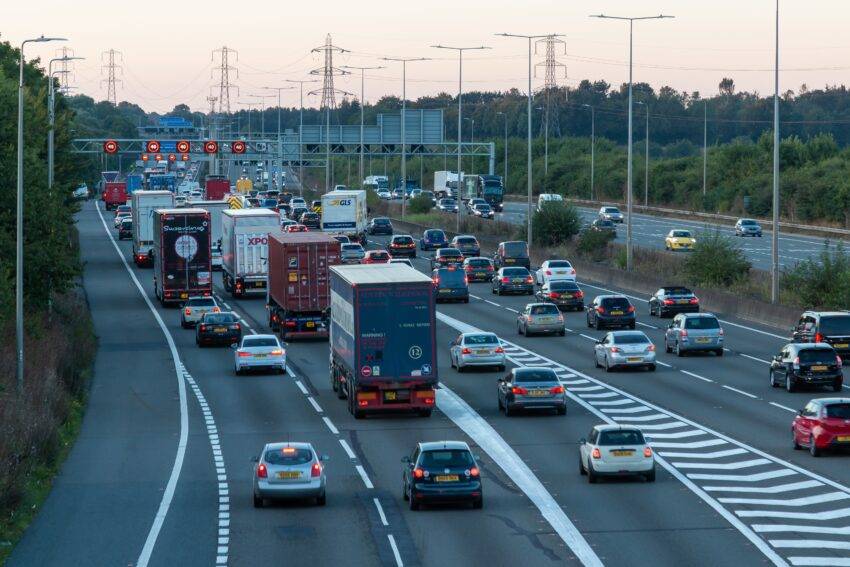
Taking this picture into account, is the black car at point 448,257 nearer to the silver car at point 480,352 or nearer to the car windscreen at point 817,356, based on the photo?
the silver car at point 480,352

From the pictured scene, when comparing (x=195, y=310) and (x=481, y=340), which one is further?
(x=195, y=310)

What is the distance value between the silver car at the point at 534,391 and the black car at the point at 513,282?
3538cm

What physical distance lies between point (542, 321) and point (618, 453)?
28.3 metres

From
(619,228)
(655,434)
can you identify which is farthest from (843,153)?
(655,434)

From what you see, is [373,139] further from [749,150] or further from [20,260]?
[20,260]

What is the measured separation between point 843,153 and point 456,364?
346 ft

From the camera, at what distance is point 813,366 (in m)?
43.4

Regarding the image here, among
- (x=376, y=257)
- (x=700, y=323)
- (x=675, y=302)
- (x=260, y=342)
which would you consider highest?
(x=376, y=257)

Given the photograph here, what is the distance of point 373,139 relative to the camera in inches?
5413

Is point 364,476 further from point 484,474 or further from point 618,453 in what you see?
point 618,453

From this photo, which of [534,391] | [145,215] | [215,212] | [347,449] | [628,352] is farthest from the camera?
[145,215]

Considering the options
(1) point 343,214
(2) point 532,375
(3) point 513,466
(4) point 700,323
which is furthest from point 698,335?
(1) point 343,214

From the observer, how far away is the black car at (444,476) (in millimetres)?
28422

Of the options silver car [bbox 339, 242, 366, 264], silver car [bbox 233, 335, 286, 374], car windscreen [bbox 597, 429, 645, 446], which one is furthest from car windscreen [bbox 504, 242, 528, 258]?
car windscreen [bbox 597, 429, 645, 446]
